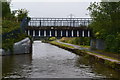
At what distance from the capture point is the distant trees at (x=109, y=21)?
4862 centimetres

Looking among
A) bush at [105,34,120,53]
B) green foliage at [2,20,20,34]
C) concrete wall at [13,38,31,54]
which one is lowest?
concrete wall at [13,38,31,54]

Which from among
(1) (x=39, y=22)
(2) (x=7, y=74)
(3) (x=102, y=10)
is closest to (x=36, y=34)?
(1) (x=39, y=22)

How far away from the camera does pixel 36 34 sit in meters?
71.4

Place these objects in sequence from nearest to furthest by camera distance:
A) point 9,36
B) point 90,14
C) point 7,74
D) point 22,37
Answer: point 7,74
point 90,14
point 9,36
point 22,37

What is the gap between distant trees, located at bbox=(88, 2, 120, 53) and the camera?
4862 cm

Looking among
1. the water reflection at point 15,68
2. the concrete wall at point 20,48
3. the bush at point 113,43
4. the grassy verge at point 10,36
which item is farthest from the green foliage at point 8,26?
the bush at point 113,43

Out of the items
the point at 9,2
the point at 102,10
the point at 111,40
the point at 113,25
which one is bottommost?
the point at 111,40

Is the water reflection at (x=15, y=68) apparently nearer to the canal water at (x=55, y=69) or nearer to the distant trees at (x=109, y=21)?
the canal water at (x=55, y=69)

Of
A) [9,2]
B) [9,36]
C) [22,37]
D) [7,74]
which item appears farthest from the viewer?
[9,2]

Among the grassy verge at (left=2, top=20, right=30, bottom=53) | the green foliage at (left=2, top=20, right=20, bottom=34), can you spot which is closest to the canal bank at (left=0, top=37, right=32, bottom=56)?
the grassy verge at (left=2, top=20, right=30, bottom=53)

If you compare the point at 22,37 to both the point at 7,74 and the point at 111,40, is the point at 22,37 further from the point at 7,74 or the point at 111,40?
the point at 7,74

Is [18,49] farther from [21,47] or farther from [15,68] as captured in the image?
A: [15,68]

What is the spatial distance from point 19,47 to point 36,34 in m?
13.5

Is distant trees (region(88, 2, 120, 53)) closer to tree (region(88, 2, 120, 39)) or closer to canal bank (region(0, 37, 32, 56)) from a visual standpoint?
tree (region(88, 2, 120, 39))
